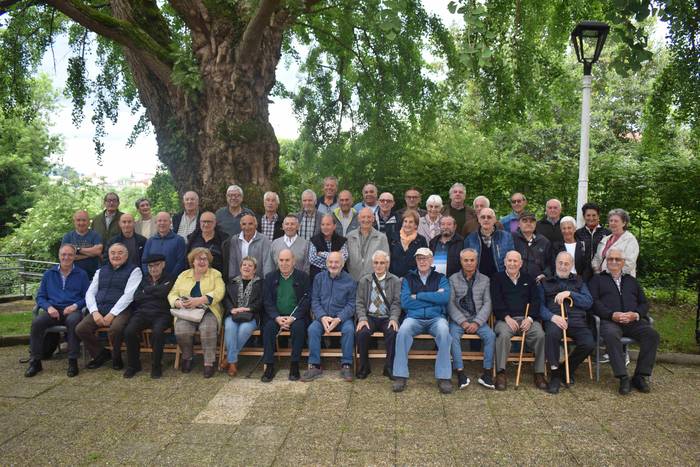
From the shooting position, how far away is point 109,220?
282 inches

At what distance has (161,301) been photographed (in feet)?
19.6

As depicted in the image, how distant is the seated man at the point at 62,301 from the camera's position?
5.90m

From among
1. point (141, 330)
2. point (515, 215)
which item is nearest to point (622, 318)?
point (515, 215)

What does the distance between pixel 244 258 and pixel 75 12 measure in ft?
13.9

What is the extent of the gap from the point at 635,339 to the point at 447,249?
6.72 feet

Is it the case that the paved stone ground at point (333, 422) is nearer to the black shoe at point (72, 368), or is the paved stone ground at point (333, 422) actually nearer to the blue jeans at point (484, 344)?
the black shoe at point (72, 368)

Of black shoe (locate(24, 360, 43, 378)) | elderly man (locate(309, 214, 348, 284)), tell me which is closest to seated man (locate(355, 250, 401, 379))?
elderly man (locate(309, 214, 348, 284))

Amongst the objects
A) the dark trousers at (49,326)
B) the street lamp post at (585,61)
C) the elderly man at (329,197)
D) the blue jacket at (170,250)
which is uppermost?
the street lamp post at (585,61)

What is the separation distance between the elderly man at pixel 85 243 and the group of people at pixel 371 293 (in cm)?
36

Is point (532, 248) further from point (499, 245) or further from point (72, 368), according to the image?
point (72, 368)

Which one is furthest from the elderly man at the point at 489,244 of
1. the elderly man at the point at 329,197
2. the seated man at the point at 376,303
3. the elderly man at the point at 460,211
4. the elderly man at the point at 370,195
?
the elderly man at the point at 329,197

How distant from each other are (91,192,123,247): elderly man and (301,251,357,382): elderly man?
2.96 meters

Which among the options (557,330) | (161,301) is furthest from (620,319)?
(161,301)

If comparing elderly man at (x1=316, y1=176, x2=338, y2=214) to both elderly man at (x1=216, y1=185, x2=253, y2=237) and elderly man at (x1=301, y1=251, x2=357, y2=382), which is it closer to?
elderly man at (x1=216, y1=185, x2=253, y2=237)
